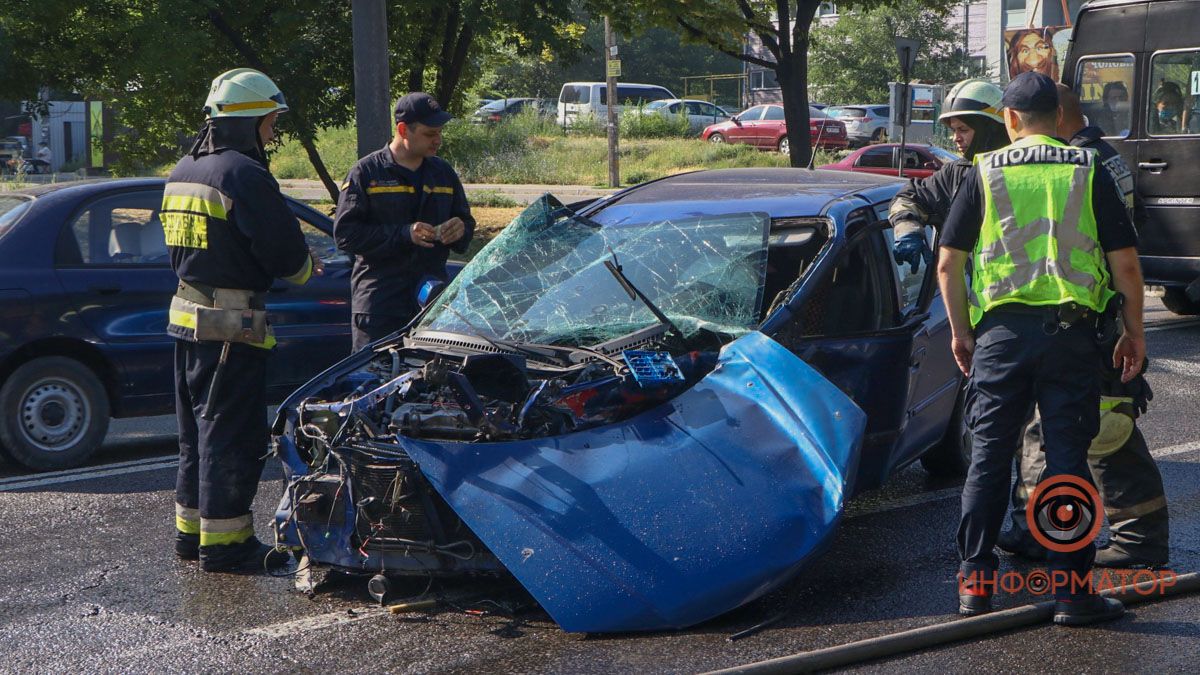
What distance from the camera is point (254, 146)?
5.30 metres

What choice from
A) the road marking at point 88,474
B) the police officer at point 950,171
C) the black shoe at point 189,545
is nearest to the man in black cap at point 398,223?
the black shoe at point 189,545

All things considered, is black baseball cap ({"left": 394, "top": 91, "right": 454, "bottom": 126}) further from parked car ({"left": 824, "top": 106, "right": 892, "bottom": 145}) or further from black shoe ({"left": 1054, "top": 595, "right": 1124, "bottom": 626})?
parked car ({"left": 824, "top": 106, "right": 892, "bottom": 145})

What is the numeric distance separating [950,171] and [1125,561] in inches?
62.4

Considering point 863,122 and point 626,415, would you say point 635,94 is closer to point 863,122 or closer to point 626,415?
point 863,122

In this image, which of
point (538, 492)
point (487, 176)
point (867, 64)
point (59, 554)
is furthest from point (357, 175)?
point (867, 64)

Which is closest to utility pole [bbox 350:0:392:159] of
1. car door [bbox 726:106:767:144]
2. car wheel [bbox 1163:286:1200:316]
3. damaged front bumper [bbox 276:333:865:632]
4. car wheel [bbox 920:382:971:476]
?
car wheel [bbox 920:382:971:476]

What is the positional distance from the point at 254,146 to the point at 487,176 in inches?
Answer: 998

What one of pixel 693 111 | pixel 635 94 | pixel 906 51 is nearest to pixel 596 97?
pixel 635 94

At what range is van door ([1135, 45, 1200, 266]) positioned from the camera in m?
11.1

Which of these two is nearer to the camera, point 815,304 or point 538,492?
point 538,492

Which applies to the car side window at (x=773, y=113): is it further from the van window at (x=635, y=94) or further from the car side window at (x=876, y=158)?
the car side window at (x=876, y=158)

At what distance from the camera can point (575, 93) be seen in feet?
147

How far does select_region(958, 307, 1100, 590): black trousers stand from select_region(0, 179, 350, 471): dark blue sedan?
4424 millimetres

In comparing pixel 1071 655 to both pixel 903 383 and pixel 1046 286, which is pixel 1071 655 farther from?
pixel 903 383
